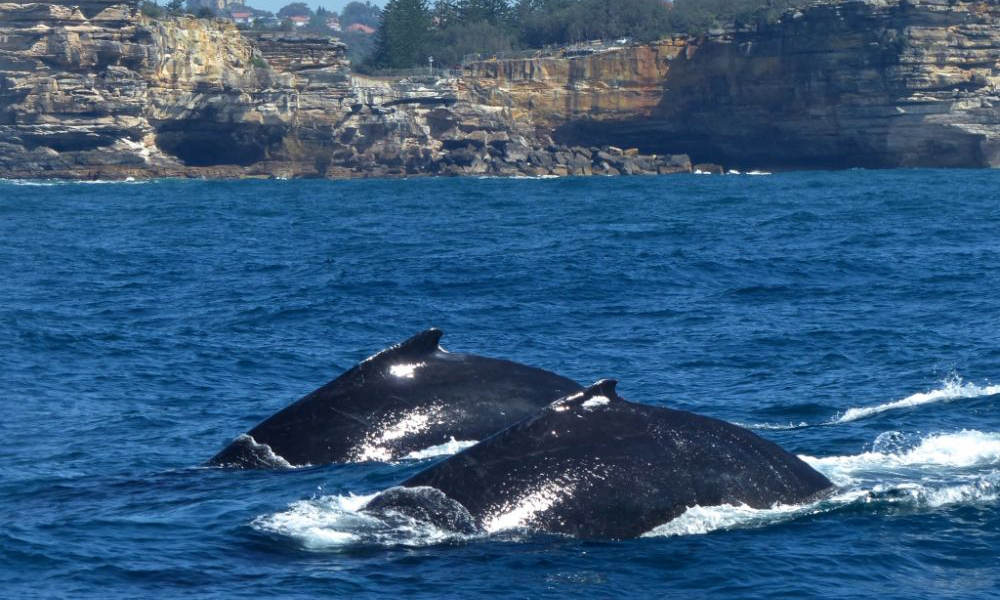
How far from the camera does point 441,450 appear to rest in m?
13.1

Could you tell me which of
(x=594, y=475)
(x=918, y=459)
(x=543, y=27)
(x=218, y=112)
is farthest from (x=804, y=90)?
(x=594, y=475)

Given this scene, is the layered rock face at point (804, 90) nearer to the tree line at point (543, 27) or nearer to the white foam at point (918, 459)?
the tree line at point (543, 27)

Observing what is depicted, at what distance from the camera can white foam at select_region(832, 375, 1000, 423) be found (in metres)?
16.2

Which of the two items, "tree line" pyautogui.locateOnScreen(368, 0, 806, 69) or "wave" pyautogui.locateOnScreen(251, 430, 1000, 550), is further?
"tree line" pyautogui.locateOnScreen(368, 0, 806, 69)

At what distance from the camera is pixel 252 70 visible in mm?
107812

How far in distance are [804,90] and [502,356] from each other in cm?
9267

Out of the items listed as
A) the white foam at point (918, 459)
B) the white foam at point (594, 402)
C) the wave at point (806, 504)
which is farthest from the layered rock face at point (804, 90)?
the white foam at point (594, 402)

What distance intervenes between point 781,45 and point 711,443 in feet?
337

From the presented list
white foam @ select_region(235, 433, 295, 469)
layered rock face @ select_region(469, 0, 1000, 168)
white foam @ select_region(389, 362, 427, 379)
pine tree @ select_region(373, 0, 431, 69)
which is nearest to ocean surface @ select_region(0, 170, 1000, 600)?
white foam @ select_region(235, 433, 295, 469)

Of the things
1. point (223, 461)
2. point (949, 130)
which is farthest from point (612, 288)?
point (949, 130)

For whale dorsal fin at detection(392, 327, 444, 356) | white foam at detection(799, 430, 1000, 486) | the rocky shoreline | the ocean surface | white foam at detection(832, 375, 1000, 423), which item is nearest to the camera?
the ocean surface

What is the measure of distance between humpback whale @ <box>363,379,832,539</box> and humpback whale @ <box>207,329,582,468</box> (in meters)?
2.17

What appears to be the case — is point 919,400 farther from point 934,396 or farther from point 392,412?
point 392,412

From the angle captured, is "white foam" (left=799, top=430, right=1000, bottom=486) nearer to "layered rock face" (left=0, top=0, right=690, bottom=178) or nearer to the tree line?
"layered rock face" (left=0, top=0, right=690, bottom=178)
